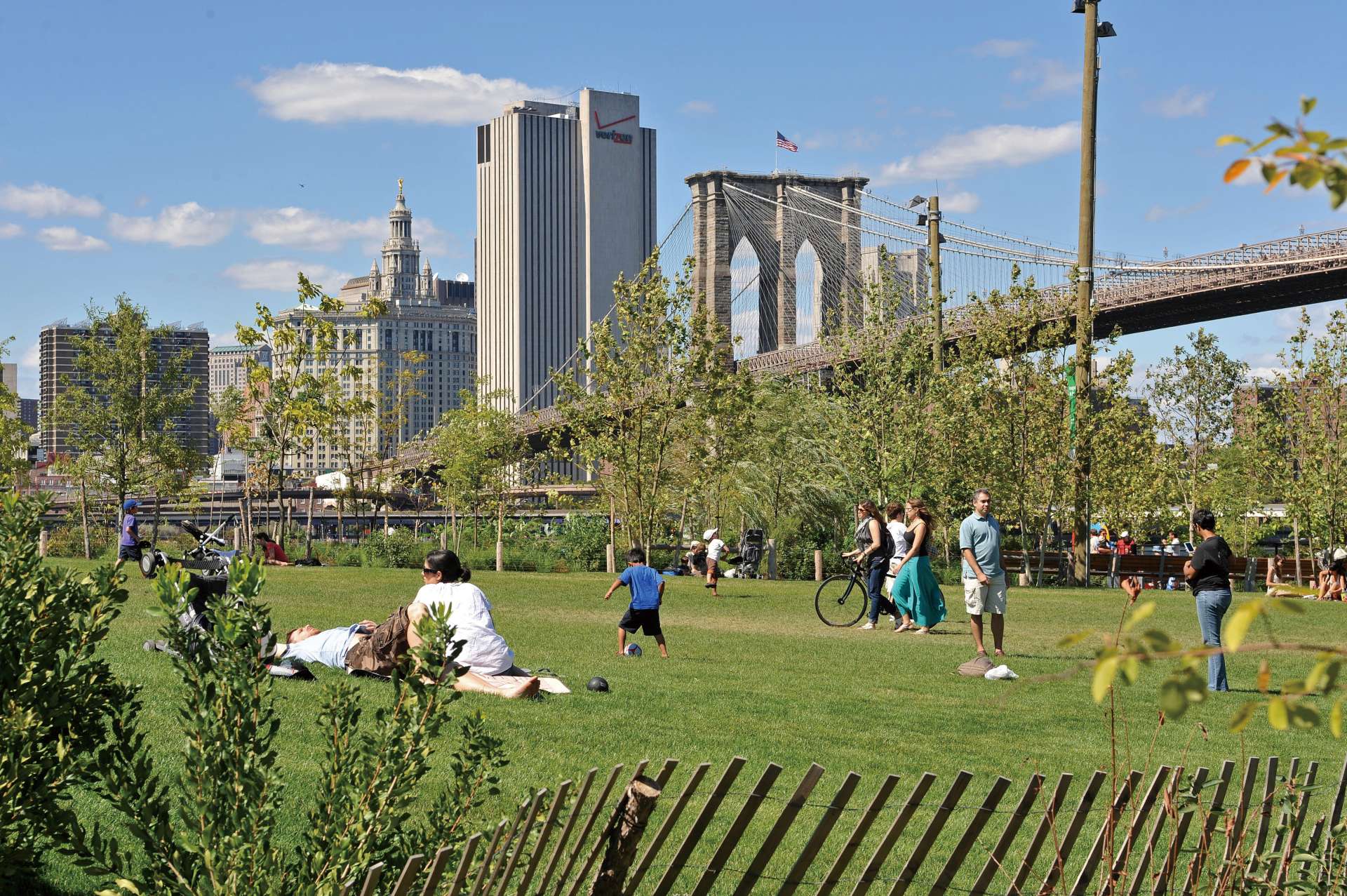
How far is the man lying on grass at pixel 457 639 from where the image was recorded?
9.59m

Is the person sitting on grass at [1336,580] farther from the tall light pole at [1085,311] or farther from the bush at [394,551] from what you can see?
the bush at [394,551]

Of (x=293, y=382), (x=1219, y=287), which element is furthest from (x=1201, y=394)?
(x=293, y=382)

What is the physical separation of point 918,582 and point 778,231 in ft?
176

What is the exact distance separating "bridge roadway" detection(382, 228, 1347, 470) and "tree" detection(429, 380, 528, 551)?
1.24 meters

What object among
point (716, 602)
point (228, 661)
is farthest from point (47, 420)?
point (228, 661)

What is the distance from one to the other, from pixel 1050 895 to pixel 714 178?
60.4 metres

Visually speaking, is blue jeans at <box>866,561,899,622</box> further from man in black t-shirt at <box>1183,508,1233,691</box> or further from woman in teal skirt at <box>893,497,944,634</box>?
man in black t-shirt at <box>1183,508,1233,691</box>

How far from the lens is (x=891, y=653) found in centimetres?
1402

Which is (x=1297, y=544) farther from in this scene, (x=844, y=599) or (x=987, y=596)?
(x=987, y=596)

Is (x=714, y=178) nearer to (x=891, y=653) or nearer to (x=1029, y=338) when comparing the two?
(x=1029, y=338)

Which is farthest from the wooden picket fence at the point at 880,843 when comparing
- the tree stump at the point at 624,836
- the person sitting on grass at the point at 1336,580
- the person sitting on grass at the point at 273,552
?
the person sitting on grass at the point at 1336,580

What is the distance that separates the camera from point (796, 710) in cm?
966

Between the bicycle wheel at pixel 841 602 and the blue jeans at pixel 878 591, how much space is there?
34 centimetres

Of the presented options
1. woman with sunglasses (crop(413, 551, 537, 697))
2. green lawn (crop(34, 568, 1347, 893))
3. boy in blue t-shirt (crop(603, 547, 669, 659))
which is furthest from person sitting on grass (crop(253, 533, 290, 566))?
woman with sunglasses (crop(413, 551, 537, 697))
